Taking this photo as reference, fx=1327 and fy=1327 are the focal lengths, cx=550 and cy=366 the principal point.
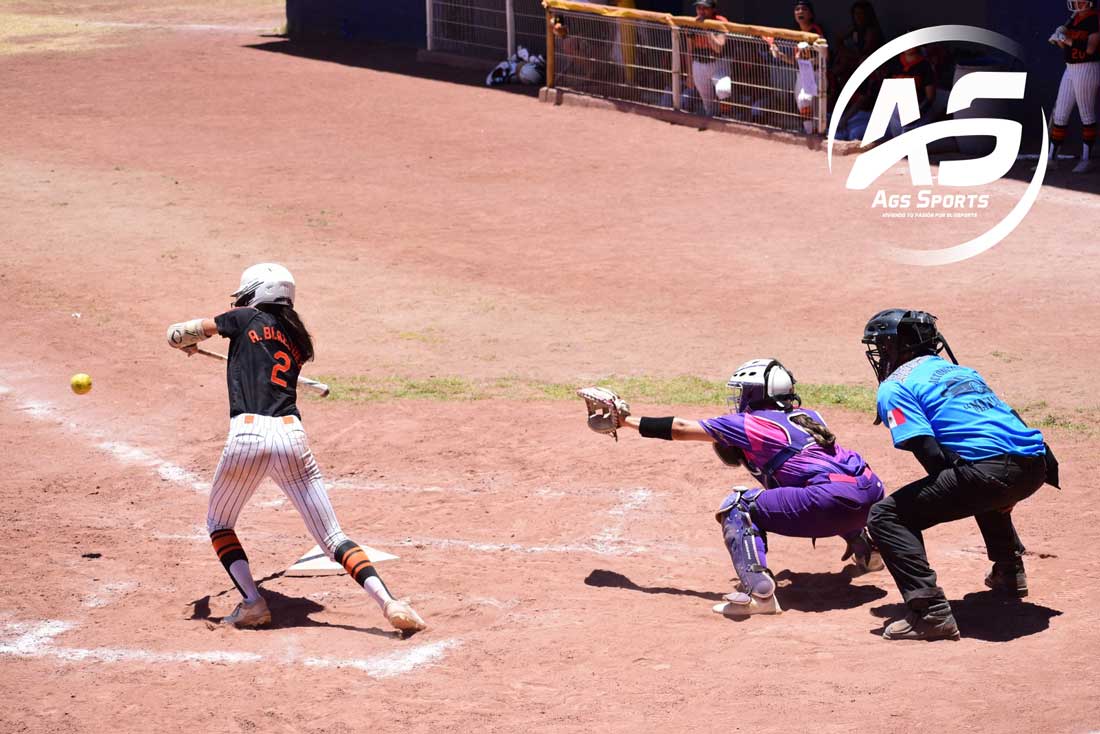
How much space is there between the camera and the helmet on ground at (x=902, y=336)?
6605 mm

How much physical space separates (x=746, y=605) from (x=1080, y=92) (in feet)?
40.8

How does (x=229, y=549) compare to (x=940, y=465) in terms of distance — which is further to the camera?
(x=229, y=549)

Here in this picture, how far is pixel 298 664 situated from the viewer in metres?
6.42

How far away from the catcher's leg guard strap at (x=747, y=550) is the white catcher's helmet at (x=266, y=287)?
2616 mm

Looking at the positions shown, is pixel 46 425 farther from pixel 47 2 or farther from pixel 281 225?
pixel 47 2

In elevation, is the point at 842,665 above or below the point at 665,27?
below

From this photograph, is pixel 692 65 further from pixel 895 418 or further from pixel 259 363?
pixel 895 418

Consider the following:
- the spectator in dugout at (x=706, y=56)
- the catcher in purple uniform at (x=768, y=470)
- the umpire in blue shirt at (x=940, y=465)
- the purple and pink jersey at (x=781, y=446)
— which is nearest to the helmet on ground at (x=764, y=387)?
the catcher in purple uniform at (x=768, y=470)

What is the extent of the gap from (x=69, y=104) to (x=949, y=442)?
62.4ft

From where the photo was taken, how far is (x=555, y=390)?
35.8 feet

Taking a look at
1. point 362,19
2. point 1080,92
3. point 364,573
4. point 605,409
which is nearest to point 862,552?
point 605,409

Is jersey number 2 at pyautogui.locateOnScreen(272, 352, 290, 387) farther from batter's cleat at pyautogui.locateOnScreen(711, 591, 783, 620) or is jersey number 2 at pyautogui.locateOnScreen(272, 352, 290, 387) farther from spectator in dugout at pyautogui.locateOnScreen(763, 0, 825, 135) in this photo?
spectator in dugout at pyautogui.locateOnScreen(763, 0, 825, 135)

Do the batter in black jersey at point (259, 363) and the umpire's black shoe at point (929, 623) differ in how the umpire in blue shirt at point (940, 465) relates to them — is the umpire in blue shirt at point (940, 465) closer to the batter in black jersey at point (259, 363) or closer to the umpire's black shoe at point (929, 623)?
the umpire's black shoe at point (929, 623)

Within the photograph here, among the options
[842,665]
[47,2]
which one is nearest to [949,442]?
[842,665]
